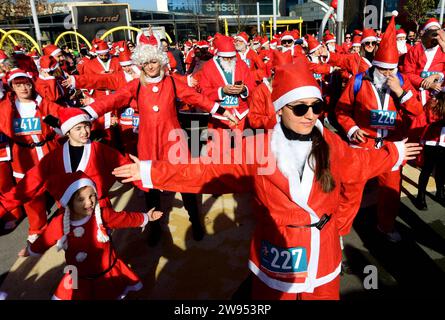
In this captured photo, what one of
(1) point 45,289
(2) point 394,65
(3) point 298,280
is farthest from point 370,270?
(1) point 45,289

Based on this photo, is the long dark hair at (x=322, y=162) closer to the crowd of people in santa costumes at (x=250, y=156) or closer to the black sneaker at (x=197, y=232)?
the crowd of people in santa costumes at (x=250, y=156)

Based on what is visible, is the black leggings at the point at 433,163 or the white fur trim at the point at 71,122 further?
the black leggings at the point at 433,163

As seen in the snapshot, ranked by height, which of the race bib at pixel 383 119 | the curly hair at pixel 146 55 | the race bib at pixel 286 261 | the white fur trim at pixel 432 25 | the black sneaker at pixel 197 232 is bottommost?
the black sneaker at pixel 197 232

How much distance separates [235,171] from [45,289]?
2.65 m

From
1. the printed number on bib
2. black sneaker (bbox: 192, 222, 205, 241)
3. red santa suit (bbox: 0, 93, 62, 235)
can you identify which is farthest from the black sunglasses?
red santa suit (bbox: 0, 93, 62, 235)

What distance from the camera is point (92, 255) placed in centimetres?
295

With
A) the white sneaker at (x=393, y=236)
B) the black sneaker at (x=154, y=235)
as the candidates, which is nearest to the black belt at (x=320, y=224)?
the white sneaker at (x=393, y=236)

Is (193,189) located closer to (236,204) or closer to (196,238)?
(196,238)

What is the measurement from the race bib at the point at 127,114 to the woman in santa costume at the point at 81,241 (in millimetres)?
3440

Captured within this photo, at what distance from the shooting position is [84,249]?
2930 mm

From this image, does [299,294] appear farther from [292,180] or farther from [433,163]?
[433,163]

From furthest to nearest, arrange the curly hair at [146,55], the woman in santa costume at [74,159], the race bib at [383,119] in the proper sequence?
the curly hair at [146,55]
the race bib at [383,119]
the woman in santa costume at [74,159]

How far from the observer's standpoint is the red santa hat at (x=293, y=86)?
2133 mm

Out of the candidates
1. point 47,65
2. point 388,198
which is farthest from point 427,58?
point 47,65
